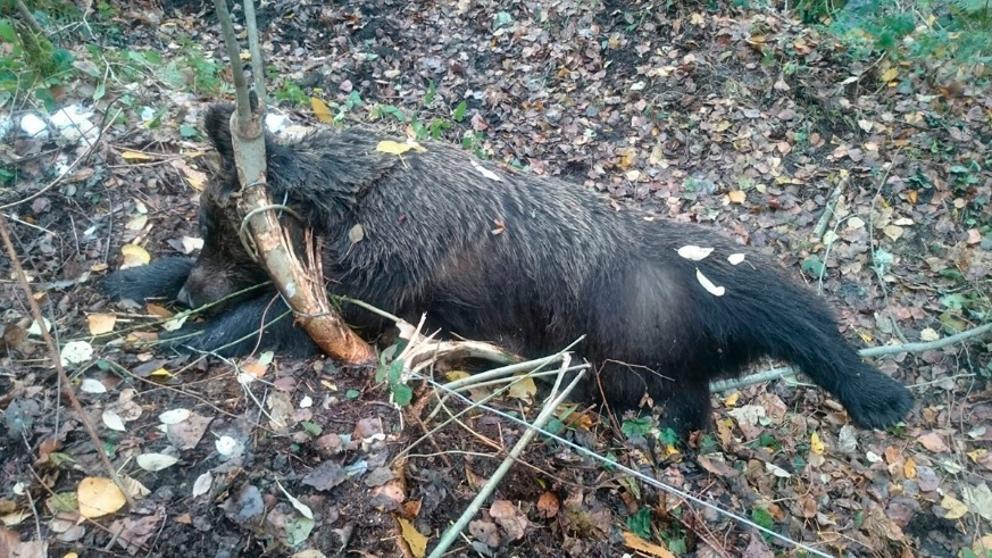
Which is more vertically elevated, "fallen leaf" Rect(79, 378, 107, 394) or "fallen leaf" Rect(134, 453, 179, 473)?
"fallen leaf" Rect(79, 378, 107, 394)

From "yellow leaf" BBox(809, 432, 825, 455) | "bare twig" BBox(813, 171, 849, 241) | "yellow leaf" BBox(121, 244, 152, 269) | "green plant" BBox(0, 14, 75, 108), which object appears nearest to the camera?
"yellow leaf" BBox(121, 244, 152, 269)

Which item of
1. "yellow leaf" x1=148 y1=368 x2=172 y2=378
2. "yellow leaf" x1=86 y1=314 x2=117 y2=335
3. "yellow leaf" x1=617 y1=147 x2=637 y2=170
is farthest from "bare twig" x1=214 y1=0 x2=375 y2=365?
"yellow leaf" x1=617 y1=147 x2=637 y2=170

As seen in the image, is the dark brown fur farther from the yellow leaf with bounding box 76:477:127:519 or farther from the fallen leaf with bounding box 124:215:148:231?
the yellow leaf with bounding box 76:477:127:519

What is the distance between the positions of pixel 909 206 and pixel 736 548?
200 inches

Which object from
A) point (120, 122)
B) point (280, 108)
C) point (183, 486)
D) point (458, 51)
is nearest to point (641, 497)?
point (183, 486)

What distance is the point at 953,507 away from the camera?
5.64 meters

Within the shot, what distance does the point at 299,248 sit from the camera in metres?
4.81

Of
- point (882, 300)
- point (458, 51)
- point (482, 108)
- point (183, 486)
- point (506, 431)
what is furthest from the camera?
point (458, 51)

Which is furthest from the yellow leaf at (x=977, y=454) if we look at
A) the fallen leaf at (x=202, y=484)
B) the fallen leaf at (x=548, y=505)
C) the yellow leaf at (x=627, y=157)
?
the fallen leaf at (x=202, y=484)

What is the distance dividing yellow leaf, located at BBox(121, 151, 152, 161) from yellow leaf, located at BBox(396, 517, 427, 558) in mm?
3797

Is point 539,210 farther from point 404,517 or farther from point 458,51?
point 458,51

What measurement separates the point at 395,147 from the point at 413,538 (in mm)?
2675

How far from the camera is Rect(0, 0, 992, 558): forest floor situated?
362cm

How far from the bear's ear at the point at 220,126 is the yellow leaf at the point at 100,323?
4.10ft
